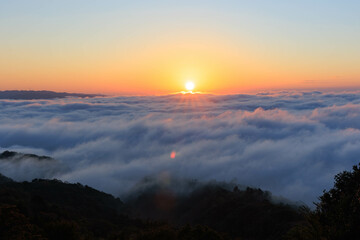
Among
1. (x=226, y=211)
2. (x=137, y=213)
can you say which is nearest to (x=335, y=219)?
(x=226, y=211)

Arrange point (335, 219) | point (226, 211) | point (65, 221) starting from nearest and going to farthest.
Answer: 1. point (335, 219)
2. point (65, 221)
3. point (226, 211)

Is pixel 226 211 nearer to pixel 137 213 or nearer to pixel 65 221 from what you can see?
pixel 137 213

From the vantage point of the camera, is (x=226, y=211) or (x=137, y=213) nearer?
(x=226, y=211)

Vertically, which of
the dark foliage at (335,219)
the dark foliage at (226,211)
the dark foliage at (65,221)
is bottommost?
the dark foliage at (226,211)

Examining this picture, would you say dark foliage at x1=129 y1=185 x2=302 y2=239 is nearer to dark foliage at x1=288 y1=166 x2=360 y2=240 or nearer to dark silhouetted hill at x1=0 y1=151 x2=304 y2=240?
dark silhouetted hill at x1=0 y1=151 x2=304 y2=240

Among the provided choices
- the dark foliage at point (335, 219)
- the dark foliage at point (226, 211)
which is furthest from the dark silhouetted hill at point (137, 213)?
the dark foliage at point (335, 219)

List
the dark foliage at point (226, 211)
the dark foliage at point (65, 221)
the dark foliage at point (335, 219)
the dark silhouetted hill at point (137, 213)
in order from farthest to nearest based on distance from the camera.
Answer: the dark foliage at point (226, 211), the dark silhouetted hill at point (137, 213), the dark foliage at point (65, 221), the dark foliage at point (335, 219)

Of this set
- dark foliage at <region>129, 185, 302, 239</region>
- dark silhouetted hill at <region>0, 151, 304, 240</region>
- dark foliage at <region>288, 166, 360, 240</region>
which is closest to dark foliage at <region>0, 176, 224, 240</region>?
dark silhouetted hill at <region>0, 151, 304, 240</region>

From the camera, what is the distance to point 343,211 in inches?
851

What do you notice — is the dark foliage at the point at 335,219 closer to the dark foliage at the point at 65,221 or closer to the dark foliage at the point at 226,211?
the dark foliage at the point at 65,221

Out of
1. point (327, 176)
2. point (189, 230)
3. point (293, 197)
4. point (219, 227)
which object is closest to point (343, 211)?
point (189, 230)

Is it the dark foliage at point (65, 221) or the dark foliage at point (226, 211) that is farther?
the dark foliage at point (226, 211)

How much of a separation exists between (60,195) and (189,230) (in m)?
71.6

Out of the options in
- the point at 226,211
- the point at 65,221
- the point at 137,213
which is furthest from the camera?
the point at 137,213
